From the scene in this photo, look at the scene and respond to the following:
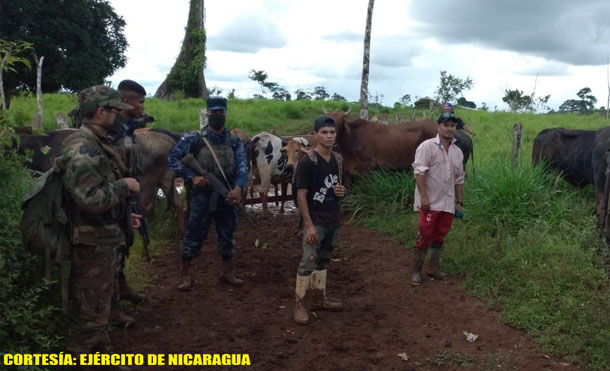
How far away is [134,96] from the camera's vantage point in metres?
4.96

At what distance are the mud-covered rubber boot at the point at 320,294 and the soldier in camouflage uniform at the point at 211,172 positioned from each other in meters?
1.08

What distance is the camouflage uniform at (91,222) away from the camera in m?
3.49

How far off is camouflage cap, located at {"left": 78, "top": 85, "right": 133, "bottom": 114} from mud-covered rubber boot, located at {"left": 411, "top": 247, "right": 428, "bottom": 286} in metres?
3.76

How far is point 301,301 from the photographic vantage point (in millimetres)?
5066

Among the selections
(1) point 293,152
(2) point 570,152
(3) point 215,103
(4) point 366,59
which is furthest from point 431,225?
(4) point 366,59

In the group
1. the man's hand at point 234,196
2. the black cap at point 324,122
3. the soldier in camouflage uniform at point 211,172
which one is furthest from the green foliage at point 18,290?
the black cap at point 324,122

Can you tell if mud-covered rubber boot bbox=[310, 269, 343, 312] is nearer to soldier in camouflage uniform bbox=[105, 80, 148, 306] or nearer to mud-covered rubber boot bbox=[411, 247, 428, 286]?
mud-covered rubber boot bbox=[411, 247, 428, 286]

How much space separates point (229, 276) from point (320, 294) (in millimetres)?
1188

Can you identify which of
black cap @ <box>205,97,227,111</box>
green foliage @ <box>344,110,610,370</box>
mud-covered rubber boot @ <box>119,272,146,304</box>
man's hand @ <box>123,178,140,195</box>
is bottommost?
mud-covered rubber boot @ <box>119,272,146,304</box>

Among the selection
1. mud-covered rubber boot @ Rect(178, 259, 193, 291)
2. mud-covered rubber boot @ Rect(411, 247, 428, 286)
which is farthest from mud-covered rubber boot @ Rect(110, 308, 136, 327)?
mud-covered rubber boot @ Rect(411, 247, 428, 286)

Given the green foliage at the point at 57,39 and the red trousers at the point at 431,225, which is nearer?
the red trousers at the point at 431,225

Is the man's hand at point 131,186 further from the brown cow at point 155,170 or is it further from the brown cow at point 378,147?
the brown cow at point 378,147

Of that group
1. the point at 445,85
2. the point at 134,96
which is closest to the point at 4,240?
the point at 134,96

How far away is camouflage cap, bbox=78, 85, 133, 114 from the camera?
3.69m
